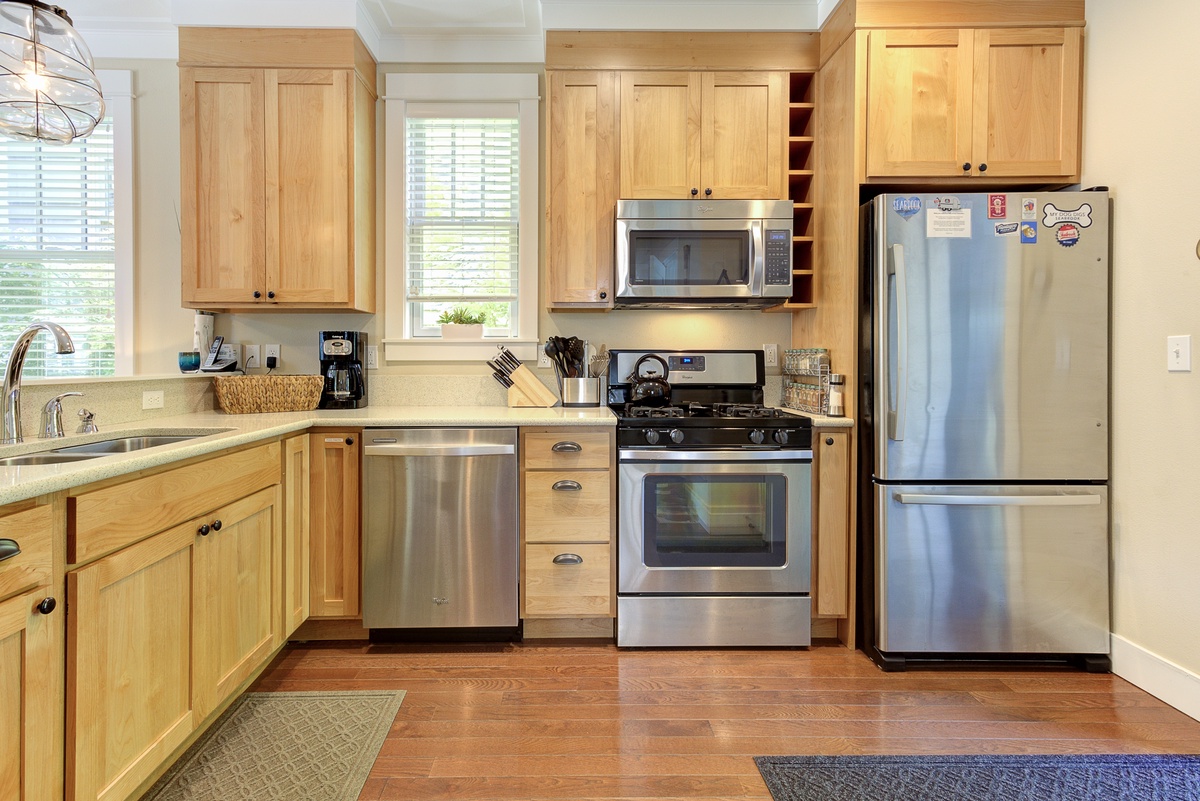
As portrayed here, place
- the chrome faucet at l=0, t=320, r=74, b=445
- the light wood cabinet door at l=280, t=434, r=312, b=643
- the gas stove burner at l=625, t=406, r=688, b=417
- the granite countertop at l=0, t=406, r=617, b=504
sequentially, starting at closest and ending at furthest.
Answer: the granite countertop at l=0, t=406, r=617, b=504, the chrome faucet at l=0, t=320, r=74, b=445, the light wood cabinet door at l=280, t=434, r=312, b=643, the gas stove burner at l=625, t=406, r=688, b=417

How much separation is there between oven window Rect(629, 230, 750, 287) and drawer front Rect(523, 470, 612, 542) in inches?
35.8

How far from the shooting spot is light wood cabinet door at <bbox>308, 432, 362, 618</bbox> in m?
2.46

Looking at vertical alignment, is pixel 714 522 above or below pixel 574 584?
above

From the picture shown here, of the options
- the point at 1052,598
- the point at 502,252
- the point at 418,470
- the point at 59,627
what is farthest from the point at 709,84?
the point at 59,627

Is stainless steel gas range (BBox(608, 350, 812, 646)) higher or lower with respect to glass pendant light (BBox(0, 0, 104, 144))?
lower

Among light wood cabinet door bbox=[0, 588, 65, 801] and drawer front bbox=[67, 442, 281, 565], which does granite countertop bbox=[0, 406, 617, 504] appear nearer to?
drawer front bbox=[67, 442, 281, 565]

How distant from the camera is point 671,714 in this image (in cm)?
202

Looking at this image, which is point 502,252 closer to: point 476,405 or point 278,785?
point 476,405

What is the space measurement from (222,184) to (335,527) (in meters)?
1.61

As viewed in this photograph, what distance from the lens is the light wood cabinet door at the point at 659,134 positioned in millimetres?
2783

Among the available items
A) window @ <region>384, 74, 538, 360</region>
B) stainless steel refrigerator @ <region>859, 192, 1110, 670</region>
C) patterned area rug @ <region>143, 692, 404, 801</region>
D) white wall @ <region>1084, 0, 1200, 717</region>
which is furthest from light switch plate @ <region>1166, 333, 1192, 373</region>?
patterned area rug @ <region>143, 692, 404, 801</region>

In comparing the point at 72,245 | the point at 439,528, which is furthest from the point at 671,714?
the point at 72,245

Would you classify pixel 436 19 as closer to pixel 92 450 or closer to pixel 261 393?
pixel 261 393

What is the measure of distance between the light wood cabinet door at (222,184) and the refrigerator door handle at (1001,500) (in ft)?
9.57
